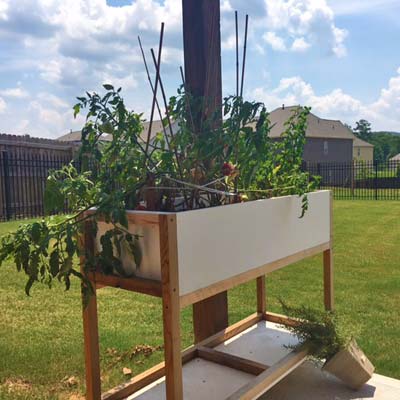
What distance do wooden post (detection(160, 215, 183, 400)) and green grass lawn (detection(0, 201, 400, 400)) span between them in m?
0.93

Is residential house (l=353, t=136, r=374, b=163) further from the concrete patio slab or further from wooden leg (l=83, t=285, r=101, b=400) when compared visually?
wooden leg (l=83, t=285, r=101, b=400)

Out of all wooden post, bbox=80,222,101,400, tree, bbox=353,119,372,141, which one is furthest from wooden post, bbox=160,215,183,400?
tree, bbox=353,119,372,141

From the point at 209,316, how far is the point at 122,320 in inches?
34.7

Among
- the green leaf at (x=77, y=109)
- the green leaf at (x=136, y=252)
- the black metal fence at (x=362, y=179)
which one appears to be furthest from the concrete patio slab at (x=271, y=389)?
the black metal fence at (x=362, y=179)

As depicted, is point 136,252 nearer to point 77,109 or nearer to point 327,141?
point 77,109

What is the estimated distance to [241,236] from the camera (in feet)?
5.32

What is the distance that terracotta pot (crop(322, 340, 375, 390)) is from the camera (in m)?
1.92

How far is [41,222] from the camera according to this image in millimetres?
1376

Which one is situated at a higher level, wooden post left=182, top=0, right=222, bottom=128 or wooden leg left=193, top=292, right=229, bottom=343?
wooden post left=182, top=0, right=222, bottom=128

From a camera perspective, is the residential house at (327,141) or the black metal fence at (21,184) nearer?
the black metal fence at (21,184)

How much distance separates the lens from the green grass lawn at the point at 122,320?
2232 millimetres

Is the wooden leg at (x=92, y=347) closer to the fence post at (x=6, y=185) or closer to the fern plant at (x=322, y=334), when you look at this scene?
the fern plant at (x=322, y=334)

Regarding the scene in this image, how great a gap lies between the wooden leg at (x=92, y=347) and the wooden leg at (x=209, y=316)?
81cm

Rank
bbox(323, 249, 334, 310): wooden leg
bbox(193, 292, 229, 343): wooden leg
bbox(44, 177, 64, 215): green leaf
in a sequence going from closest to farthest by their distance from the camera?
bbox(44, 177, 64, 215): green leaf → bbox(323, 249, 334, 310): wooden leg → bbox(193, 292, 229, 343): wooden leg
